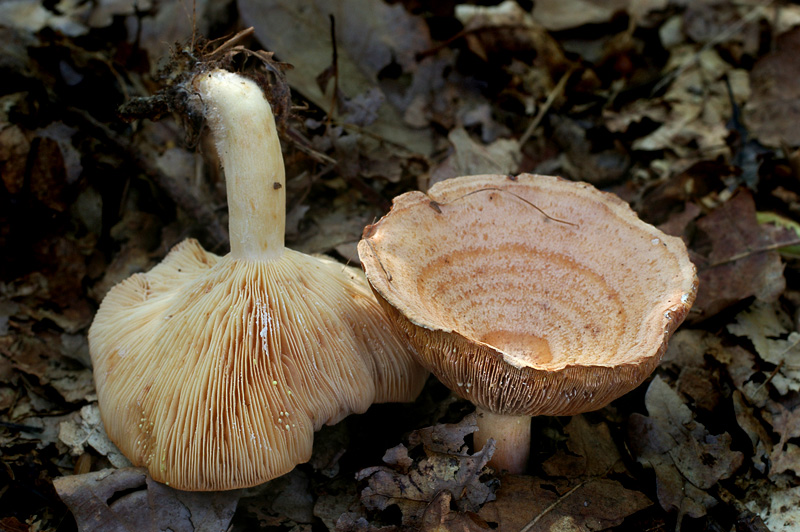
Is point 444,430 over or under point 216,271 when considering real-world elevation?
under

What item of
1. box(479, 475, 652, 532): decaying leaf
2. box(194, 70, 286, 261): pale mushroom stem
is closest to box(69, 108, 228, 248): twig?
box(194, 70, 286, 261): pale mushroom stem

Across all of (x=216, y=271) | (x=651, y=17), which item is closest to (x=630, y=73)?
(x=651, y=17)

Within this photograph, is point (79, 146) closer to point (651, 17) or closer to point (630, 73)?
point (630, 73)

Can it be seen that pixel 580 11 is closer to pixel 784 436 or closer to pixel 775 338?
pixel 775 338

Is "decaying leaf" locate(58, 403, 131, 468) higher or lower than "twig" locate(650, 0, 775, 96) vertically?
lower

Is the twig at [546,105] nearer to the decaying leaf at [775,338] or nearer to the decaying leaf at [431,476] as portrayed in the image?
the decaying leaf at [775,338]

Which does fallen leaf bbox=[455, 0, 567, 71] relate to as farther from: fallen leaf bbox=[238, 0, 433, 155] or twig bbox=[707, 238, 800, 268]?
twig bbox=[707, 238, 800, 268]

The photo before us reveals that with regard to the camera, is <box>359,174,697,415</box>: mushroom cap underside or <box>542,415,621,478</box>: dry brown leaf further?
<box>542,415,621,478</box>: dry brown leaf

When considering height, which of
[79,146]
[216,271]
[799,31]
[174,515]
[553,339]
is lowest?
[174,515]
